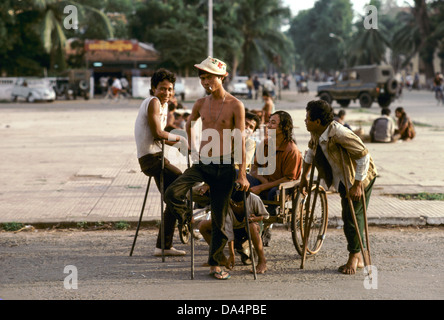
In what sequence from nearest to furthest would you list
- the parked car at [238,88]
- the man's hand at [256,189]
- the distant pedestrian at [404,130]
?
the man's hand at [256,189] < the distant pedestrian at [404,130] < the parked car at [238,88]

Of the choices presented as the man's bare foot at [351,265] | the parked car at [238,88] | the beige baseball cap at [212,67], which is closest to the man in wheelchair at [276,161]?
the man's bare foot at [351,265]

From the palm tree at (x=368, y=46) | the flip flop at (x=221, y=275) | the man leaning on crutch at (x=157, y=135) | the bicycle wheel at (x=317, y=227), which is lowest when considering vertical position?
the flip flop at (x=221, y=275)

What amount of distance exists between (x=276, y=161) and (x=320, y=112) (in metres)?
0.93

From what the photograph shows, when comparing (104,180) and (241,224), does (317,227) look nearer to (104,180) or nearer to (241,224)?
(241,224)

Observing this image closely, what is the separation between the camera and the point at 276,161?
6.07m

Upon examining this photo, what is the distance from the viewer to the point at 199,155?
5.27m

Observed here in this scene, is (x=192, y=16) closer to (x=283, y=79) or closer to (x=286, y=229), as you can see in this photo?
(x=283, y=79)

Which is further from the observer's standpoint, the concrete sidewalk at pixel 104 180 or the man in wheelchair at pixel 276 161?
the concrete sidewalk at pixel 104 180

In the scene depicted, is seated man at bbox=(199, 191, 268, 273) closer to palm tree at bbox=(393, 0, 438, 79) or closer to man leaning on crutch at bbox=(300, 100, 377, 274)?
man leaning on crutch at bbox=(300, 100, 377, 274)

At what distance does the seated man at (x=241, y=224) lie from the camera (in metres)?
5.41

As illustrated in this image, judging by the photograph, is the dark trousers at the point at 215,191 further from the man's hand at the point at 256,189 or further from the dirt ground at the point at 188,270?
the man's hand at the point at 256,189

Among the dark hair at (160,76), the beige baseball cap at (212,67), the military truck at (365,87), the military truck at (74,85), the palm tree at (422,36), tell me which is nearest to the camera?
the beige baseball cap at (212,67)

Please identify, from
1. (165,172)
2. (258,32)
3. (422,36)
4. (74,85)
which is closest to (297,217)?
(165,172)

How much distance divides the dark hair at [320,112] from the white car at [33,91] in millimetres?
35469
